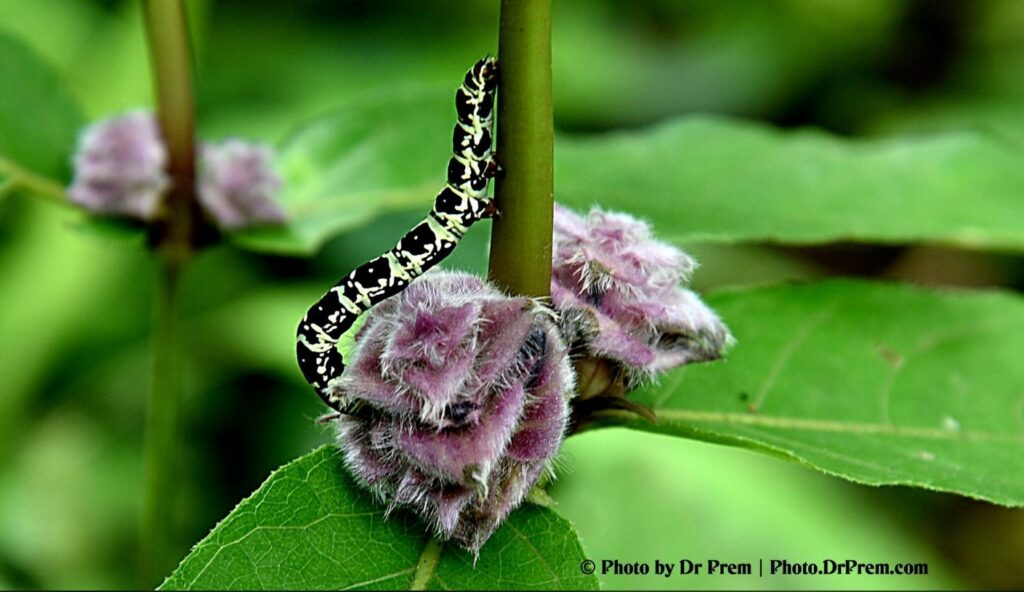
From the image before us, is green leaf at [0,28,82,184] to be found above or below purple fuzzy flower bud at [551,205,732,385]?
above

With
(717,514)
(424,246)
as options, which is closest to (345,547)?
(424,246)

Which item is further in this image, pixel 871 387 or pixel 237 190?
pixel 237 190

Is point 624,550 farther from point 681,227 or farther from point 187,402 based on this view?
point 187,402

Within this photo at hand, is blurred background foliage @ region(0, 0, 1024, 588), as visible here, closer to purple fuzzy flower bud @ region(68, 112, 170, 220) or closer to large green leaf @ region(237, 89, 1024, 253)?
large green leaf @ region(237, 89, 1024, 253)

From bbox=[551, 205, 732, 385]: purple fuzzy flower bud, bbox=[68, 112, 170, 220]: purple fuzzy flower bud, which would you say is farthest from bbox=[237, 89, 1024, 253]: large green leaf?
bbox=[551, 205, 732, 385]: purple fuzzy flower bud

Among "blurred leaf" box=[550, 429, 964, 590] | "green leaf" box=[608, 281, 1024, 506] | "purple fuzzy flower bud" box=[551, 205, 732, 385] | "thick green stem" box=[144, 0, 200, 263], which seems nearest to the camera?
"purple fuzzy flower bud" box=[551, 205, 732, 385]

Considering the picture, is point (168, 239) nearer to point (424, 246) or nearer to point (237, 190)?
point (237, 190)

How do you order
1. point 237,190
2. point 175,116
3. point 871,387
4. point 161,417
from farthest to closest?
1. point 161,417
2. point 237,190
3. point 175,116
4. point 871,387
